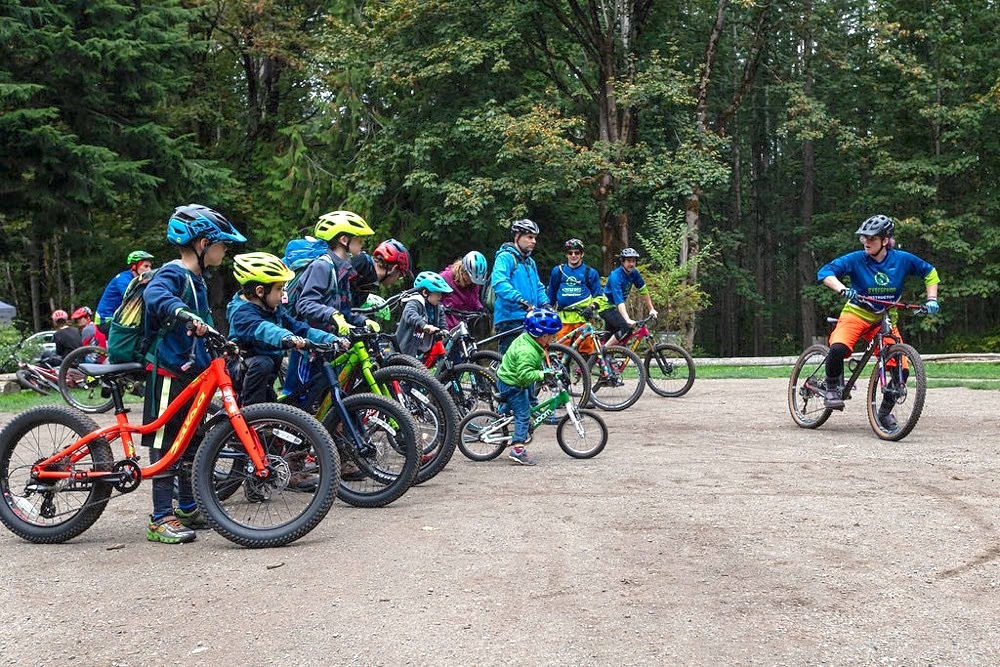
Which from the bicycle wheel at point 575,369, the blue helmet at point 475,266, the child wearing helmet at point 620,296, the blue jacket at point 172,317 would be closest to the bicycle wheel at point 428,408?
the blue jacket at point 172,317

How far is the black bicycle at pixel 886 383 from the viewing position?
30.0 ft

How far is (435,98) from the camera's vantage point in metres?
28.1

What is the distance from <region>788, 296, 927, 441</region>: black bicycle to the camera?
30.0 ft

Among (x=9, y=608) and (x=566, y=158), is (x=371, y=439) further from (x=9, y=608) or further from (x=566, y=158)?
(x=566, y=158)

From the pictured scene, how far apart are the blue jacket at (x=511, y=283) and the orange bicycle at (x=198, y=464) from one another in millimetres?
3991

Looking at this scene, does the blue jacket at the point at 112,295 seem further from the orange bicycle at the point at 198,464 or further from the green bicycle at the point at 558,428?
the orange bicycle at the point at 198,464

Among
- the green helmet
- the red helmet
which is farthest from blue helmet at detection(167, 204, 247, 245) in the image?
the red helmet

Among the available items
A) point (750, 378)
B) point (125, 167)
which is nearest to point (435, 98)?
point (125, 167)

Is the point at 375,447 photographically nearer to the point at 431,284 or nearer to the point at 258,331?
the point at 258,331

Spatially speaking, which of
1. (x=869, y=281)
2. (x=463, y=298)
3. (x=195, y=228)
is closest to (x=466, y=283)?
(x=463, y=298)

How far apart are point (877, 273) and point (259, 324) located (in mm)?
6063

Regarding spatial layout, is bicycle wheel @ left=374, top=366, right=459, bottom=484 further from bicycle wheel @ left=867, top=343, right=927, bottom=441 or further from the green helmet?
bicycle wheel @ left=867, top=343, right=927, bottom=441

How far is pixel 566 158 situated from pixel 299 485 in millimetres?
20326

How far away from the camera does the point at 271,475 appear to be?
5703 millimetres
